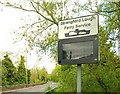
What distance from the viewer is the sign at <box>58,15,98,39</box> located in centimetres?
235

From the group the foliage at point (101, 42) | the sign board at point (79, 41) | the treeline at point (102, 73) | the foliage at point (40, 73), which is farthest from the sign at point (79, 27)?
the foliage at point (40, 73)

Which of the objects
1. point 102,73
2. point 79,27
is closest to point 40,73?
point 102,73

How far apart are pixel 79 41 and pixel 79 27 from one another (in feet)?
0.40

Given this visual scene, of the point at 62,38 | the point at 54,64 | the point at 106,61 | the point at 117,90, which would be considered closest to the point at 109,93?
the point at 117,90

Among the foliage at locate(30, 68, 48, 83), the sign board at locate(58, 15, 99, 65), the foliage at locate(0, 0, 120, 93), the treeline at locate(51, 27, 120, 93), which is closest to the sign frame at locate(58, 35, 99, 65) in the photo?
the sign board at locate(58, 15, 99, 65)

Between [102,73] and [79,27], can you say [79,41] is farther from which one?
[102,73]

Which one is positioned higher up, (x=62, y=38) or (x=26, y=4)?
(x=26, y=4)

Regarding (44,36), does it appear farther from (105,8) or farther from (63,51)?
(63,51)

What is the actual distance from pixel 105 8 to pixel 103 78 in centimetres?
131

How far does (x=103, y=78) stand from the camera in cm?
535

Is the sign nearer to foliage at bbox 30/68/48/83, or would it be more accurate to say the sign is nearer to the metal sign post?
the metal sign post

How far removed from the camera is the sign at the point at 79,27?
2.35 m

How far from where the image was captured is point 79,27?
2.38m

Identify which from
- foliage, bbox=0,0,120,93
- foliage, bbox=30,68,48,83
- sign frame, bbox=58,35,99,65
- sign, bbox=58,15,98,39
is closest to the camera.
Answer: sign frame, bbox=58,35,99,65
